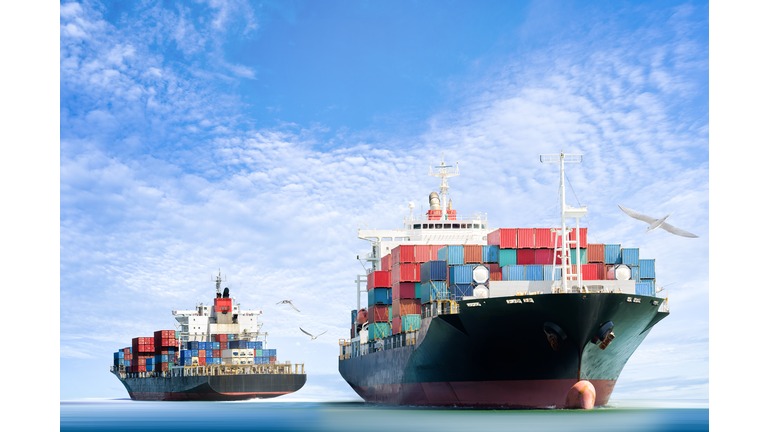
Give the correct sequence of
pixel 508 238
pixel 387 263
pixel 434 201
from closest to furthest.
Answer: pixel 508 238, pixel 387 263, pixel 434 201

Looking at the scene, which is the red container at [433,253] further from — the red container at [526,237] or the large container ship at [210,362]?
the large container ship at [210,362]

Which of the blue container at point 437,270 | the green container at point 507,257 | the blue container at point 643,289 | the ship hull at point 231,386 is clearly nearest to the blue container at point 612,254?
the blue container at point 643,289

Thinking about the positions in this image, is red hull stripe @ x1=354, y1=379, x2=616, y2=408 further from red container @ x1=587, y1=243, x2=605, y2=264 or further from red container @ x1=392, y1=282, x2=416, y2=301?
red container @ x1=587, y1=243, x2=605, y2=264

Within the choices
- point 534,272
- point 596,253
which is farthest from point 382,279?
point 596,253

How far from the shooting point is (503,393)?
31.3 m

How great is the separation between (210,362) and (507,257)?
32.6 meters

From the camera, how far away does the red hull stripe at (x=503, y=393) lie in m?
30.2

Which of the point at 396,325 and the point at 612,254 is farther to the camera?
the point at 396,325

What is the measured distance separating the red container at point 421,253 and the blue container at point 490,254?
594 cm

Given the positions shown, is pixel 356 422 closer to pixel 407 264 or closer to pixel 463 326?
pixel 463 326

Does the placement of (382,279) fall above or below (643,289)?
above

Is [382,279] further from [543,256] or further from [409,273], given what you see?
[543,256]
